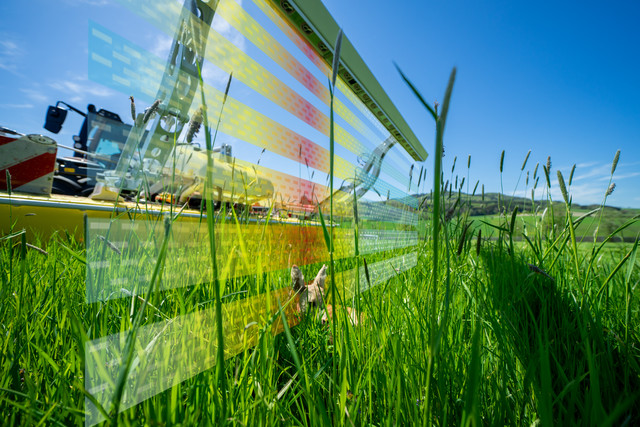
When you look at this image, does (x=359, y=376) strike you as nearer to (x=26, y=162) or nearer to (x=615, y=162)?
(x=615, y=162)

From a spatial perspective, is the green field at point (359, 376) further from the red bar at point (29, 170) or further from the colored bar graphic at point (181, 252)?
the red bar at point (29, 170)

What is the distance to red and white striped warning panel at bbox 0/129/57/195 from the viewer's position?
2.41 metres

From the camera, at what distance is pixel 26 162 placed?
8.13ft

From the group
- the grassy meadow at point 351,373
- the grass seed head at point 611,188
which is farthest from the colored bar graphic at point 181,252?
the grass seed head at point 611,188

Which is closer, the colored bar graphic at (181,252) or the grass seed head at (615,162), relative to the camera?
the colored bar graphic at (181,252)

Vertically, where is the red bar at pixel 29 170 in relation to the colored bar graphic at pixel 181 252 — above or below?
above

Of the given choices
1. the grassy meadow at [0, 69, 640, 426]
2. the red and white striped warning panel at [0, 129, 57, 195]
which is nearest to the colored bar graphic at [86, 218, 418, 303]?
the grassy meadow at [0, 69, 640, 426]

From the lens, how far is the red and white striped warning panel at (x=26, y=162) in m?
2.41

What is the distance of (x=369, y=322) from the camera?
0.59 m

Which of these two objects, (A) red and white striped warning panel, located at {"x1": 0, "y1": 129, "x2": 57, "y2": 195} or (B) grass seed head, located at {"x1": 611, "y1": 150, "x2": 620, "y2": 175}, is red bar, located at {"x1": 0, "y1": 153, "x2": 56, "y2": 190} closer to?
(A) red and white striped warning panel, located at {"x1": 0, "y1": 129, "x2": 57, "y2": 195}

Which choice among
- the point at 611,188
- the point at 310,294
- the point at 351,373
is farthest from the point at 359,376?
the point at 611,188

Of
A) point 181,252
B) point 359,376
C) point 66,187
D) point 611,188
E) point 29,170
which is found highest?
point 66,187

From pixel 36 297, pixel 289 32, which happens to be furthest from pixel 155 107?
pixel 36 297

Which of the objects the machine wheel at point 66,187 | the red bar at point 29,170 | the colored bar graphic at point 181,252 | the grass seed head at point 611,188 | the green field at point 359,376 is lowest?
the green field at point 359,376
